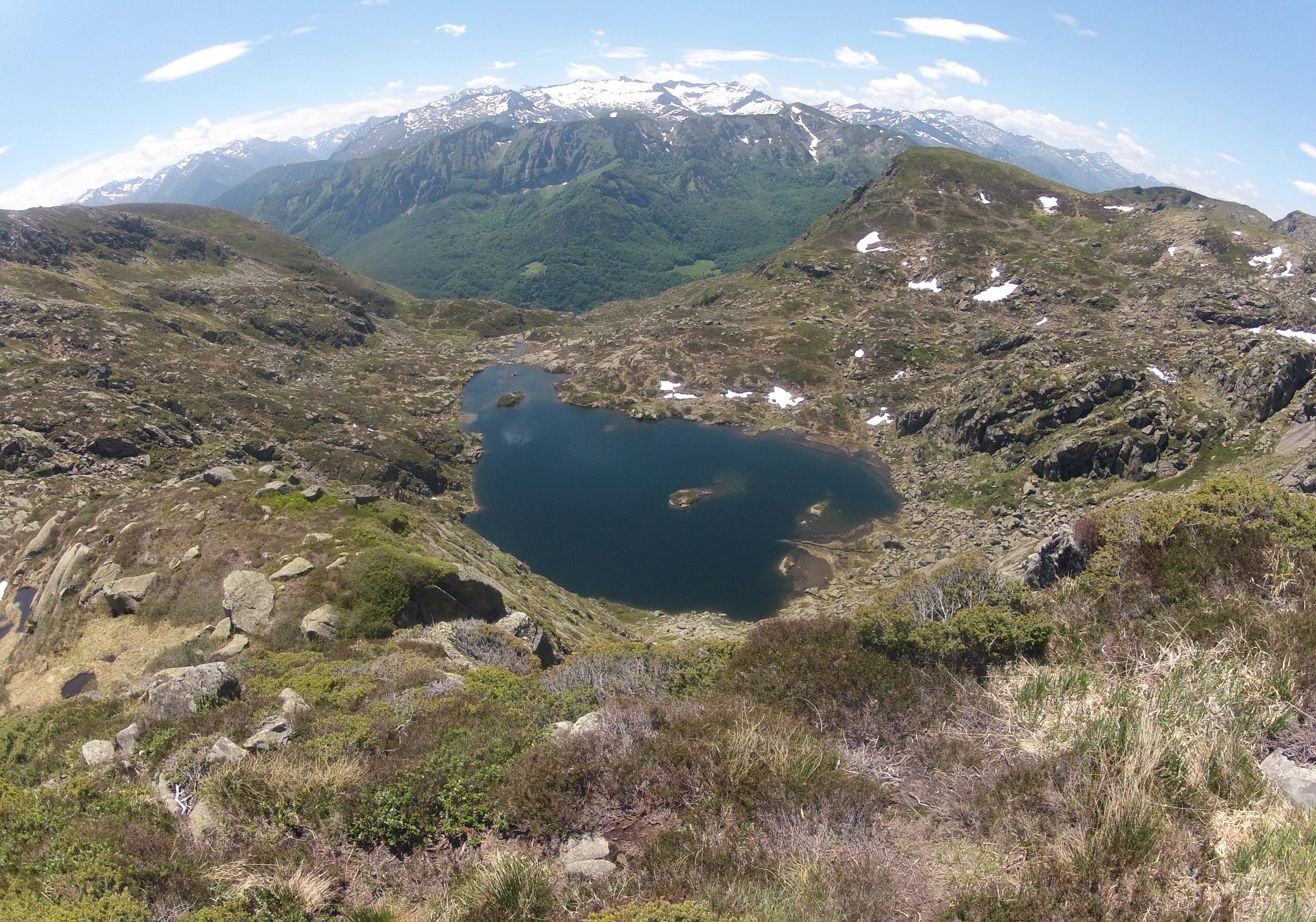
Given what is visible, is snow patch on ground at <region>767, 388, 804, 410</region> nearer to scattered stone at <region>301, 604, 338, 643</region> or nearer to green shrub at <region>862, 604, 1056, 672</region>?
scattered stone at <region>301, 604, 338, 643</region>

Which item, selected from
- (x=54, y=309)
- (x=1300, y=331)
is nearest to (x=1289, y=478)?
(x=1300, y=331)

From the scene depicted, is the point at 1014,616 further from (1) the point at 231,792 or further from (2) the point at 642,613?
(2) the point at 642,613

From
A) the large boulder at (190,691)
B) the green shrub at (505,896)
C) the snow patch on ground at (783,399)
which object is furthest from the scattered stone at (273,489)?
the snow patch on ground at (783,399)

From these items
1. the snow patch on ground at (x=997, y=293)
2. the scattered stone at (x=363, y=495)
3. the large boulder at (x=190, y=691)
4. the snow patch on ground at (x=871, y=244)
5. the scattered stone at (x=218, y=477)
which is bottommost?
the snow patch on ground at (x=997, y=293)

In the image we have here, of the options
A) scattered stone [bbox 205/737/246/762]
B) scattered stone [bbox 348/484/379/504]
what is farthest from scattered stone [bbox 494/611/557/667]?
scattered stone [bbox 348/484/379/504]

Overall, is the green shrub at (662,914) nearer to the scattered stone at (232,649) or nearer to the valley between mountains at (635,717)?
the valley between mountains at (635,717)
